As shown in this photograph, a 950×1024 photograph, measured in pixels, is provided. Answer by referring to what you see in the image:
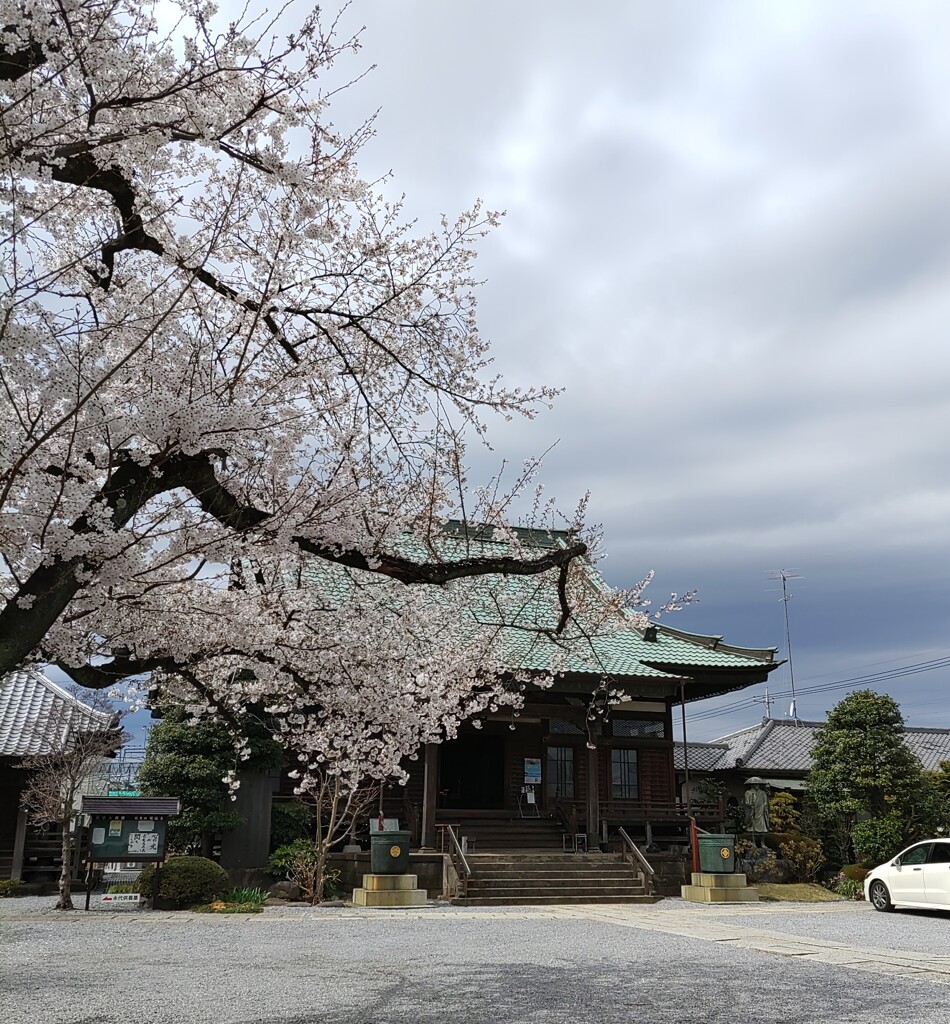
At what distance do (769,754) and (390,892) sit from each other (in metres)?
19.9

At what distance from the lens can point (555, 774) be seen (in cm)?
2247

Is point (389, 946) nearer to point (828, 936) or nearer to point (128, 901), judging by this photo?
point (828, 936)

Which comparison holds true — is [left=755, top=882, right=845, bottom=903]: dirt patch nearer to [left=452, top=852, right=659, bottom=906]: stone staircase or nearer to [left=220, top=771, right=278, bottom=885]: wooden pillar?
[left=452, top=852, right=659, bottom=906]: stone staircase

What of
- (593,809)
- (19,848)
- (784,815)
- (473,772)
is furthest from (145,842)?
(784,815)

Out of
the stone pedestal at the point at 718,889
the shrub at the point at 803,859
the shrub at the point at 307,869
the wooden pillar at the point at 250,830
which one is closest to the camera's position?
the shrub at the point at 307,869

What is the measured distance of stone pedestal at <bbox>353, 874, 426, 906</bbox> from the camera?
15.7 metres

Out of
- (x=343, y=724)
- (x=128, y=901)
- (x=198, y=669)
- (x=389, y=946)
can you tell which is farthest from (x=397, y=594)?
(x=128, y=901)

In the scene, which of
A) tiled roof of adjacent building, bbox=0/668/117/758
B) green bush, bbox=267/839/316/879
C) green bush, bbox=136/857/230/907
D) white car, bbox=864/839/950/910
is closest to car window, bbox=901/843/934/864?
white car, bbox=864/839/950/910

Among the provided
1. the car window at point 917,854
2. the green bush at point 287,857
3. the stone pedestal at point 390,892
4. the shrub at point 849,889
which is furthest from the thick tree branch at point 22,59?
the shrub at point 849,889

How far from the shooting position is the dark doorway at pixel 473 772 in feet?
73.5

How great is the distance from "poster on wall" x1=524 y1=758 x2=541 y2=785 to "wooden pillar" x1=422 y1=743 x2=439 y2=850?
12.8ft

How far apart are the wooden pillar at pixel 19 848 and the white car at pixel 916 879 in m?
17.1

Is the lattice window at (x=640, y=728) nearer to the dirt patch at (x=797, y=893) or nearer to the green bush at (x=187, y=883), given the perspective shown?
the dirt patch at (x=797, y=893)

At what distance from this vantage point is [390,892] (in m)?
15.7
